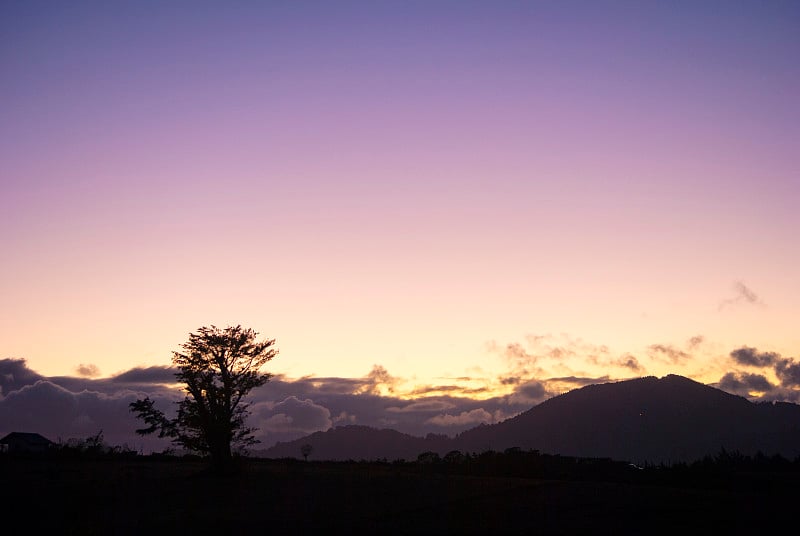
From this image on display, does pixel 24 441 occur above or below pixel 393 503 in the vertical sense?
above

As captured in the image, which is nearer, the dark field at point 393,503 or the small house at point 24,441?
the dark field at point 393,503

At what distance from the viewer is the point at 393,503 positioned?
128 feet

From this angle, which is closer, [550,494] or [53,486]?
[550,494]

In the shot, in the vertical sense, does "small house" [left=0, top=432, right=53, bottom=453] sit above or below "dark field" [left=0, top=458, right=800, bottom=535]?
above

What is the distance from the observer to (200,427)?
5284 centimetres

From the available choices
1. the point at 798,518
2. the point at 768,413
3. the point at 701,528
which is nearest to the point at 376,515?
the point at 701,528

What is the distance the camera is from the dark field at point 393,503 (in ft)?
98.7

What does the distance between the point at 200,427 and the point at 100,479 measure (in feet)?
28.7

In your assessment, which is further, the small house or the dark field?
the small house

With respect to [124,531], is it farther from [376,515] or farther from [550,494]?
[550,494]

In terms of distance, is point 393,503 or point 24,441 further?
point 24,441

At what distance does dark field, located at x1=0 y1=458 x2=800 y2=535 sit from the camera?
98.7 ft

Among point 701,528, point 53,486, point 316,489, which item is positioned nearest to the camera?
point 701,528

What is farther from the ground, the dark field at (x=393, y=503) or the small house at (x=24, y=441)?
the small house at (x=24, y=441)
